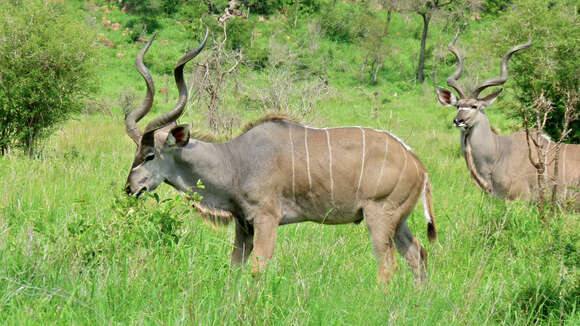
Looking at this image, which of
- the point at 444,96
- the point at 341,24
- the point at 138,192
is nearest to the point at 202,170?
the point at 138,192

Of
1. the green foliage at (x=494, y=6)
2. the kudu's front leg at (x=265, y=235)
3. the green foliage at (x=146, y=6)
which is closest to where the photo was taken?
the kudu's front leg at (x=265, y=235)

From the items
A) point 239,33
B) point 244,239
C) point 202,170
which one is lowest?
point 239,33

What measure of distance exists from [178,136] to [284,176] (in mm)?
660

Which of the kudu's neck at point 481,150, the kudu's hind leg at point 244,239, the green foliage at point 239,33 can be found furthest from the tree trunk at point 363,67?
the kudu's hind leg at point 244,239

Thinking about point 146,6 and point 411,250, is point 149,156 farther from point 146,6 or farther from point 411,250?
point 146,6

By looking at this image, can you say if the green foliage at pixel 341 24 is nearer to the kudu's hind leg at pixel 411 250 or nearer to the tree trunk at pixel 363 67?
the tree trunk at pixel 363 67

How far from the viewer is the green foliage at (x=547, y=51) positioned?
23.2 ft

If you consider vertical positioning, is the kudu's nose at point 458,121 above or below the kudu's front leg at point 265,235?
above

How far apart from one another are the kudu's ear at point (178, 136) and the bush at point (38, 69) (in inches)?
171

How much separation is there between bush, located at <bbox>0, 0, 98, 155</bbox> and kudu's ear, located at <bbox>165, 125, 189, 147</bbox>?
4350mm

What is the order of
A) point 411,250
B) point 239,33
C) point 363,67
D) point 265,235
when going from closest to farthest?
point 265,235 → point 411,250 → point 239,33 → point 363,67

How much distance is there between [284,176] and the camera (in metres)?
3.48

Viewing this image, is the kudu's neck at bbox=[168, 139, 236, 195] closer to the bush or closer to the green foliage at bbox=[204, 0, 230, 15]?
the bush

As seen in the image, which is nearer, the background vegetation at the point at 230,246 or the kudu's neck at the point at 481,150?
the background vegetation at the point at 230,246
